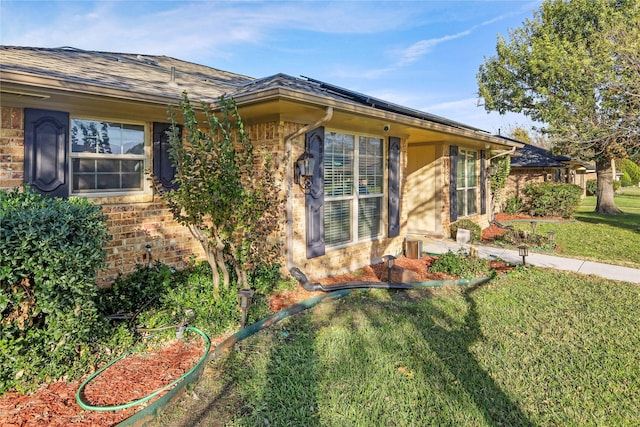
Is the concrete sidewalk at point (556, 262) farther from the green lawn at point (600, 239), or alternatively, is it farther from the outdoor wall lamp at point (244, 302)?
the outdoor wall lamp at point (244, 302)

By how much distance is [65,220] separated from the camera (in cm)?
295

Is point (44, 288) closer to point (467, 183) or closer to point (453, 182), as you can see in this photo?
point (453, 182)

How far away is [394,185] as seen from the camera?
25.1 feet

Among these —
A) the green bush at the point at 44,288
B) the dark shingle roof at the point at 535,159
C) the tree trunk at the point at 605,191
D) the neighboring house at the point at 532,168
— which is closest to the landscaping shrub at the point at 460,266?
the green bush at the point at 44,288

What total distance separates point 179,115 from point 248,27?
17.7 ft

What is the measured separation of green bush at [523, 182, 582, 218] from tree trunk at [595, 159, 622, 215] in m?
3.17

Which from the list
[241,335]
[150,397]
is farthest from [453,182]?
[150,397]

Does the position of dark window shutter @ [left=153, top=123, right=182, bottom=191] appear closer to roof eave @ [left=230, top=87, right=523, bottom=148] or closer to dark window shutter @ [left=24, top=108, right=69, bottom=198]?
roof eave @ [left=230, top=87, right=523, bottom=148]

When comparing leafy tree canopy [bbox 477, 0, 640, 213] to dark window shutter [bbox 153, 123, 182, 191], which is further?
leafy tree canopy [bbox 477, 0, 640, 213]

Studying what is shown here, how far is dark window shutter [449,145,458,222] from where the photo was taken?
1023 centimetres

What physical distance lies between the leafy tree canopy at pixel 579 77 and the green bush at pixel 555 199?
1.60 m

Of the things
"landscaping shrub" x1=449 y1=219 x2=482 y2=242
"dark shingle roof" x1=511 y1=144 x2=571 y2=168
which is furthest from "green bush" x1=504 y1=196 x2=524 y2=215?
"landscaping shrub" x1=449 y1=219 x2=482 y2=242

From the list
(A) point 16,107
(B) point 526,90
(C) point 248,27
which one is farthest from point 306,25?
(B) point 526,90

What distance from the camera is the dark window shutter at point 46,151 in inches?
167
